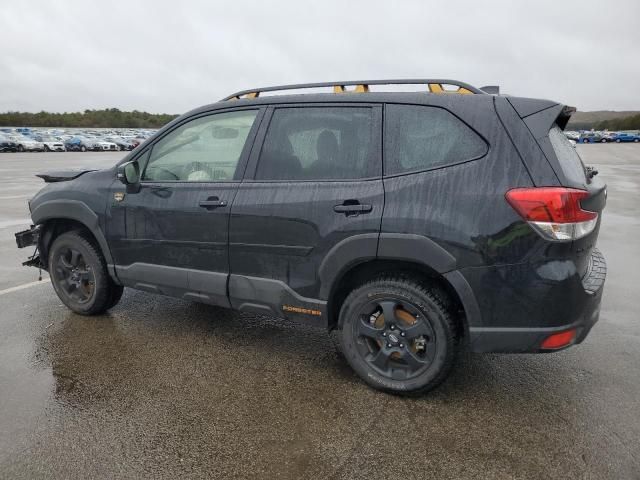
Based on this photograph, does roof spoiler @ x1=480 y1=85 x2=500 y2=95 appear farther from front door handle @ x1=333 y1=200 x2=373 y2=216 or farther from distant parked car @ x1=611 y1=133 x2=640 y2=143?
distant parked car @ x1=611 y1=133 x2=640 y2=143

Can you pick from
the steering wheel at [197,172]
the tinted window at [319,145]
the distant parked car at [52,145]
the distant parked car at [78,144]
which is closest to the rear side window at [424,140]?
the tinted window at [319,145]

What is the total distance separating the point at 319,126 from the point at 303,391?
1682mm

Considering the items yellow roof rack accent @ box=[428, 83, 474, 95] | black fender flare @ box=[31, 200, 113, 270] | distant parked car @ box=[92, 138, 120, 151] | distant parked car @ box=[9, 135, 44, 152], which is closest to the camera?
yellow roof rack accent @ box=[428, 83, 474, 95]

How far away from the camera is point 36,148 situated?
41.2 meters

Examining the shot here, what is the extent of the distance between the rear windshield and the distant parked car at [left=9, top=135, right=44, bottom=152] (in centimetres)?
4518

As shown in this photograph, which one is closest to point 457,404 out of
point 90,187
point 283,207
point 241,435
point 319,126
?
point 241,435

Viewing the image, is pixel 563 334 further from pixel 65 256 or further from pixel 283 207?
pixel 65 256

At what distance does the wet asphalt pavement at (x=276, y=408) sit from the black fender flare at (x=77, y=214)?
0.70m

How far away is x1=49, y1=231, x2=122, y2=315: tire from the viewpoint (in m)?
4.24

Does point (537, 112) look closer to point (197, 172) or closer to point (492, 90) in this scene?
point (492, 90)

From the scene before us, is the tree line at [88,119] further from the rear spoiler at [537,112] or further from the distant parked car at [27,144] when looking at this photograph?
the rear spoiler at [537,112]

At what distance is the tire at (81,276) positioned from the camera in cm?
424

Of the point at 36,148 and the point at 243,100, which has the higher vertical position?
the point at 243,100

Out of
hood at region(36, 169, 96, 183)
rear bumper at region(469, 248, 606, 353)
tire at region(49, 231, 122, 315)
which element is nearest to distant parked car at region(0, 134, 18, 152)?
hood at region(36, 169, 96, 183)
